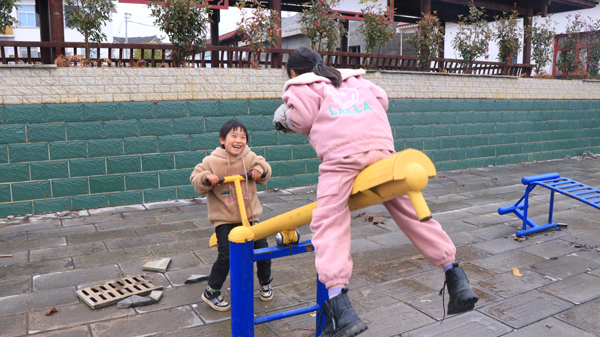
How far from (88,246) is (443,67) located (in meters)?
8.35

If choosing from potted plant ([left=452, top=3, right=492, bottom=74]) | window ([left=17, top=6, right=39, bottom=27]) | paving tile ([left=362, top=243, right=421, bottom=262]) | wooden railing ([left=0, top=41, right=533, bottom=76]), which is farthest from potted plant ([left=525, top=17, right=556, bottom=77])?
window ([left=17, top=6, right=39, bottom=27])

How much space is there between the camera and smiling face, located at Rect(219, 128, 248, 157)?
3.30 metres

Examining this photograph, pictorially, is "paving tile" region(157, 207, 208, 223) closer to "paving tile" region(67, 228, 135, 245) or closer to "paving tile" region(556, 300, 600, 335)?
"paving tile" region(67, 228, 135, 245)

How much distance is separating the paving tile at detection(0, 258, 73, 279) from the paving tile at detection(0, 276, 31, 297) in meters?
0.13

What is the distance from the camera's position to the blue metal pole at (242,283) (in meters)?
2.50

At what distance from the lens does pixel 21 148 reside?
612cm

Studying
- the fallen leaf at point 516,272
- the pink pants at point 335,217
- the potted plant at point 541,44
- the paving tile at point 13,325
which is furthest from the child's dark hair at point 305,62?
the potted plant at point 541,44

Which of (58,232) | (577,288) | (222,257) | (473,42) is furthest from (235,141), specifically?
(473,42)

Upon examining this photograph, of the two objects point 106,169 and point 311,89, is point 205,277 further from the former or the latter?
point 106,169

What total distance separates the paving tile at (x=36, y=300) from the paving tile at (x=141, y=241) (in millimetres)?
1146

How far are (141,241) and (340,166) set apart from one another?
357 cm

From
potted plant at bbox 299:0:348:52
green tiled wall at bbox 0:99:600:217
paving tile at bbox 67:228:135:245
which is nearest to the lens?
paving tile at bbox 67:228:135:245

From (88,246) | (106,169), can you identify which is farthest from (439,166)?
(88,246)

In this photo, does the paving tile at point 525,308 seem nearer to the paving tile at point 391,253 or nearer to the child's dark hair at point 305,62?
the paving tile at point 391,253
